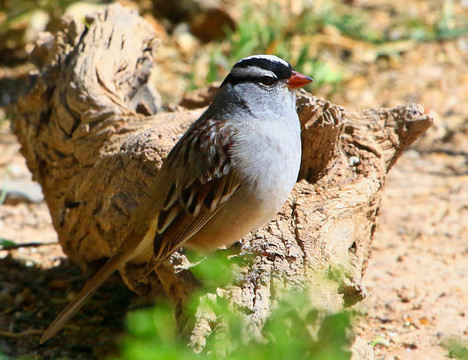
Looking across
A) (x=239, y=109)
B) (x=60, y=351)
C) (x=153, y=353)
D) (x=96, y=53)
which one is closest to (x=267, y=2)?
(x=96, y=53)

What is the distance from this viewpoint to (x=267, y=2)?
8.09m

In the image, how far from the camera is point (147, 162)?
11.0ft

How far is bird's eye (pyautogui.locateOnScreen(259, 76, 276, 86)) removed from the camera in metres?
3.27

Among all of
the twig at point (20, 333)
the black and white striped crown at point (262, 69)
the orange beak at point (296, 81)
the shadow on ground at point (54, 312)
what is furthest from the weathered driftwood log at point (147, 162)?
the twig at point (20, 333)

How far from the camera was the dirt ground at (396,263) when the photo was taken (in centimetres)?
353

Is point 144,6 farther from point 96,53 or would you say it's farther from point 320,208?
point 320,208

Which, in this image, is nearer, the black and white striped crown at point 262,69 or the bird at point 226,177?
the bird at point 226,177

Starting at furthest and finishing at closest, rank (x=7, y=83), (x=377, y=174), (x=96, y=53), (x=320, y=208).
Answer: (x=7, y=83)
(x=96, y=53)
(x=377, y=174)
(x=320, y=208)

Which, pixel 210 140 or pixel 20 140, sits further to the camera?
pixel 20 140

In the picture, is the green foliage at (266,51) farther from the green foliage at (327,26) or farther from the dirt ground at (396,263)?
the dirt ground at (396,263)

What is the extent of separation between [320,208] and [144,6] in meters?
5.62

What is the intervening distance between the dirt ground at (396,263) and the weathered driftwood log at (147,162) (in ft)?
1.22

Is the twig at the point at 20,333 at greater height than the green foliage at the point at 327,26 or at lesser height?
lesser

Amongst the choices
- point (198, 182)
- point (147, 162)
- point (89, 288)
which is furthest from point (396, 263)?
point (89, 288)
